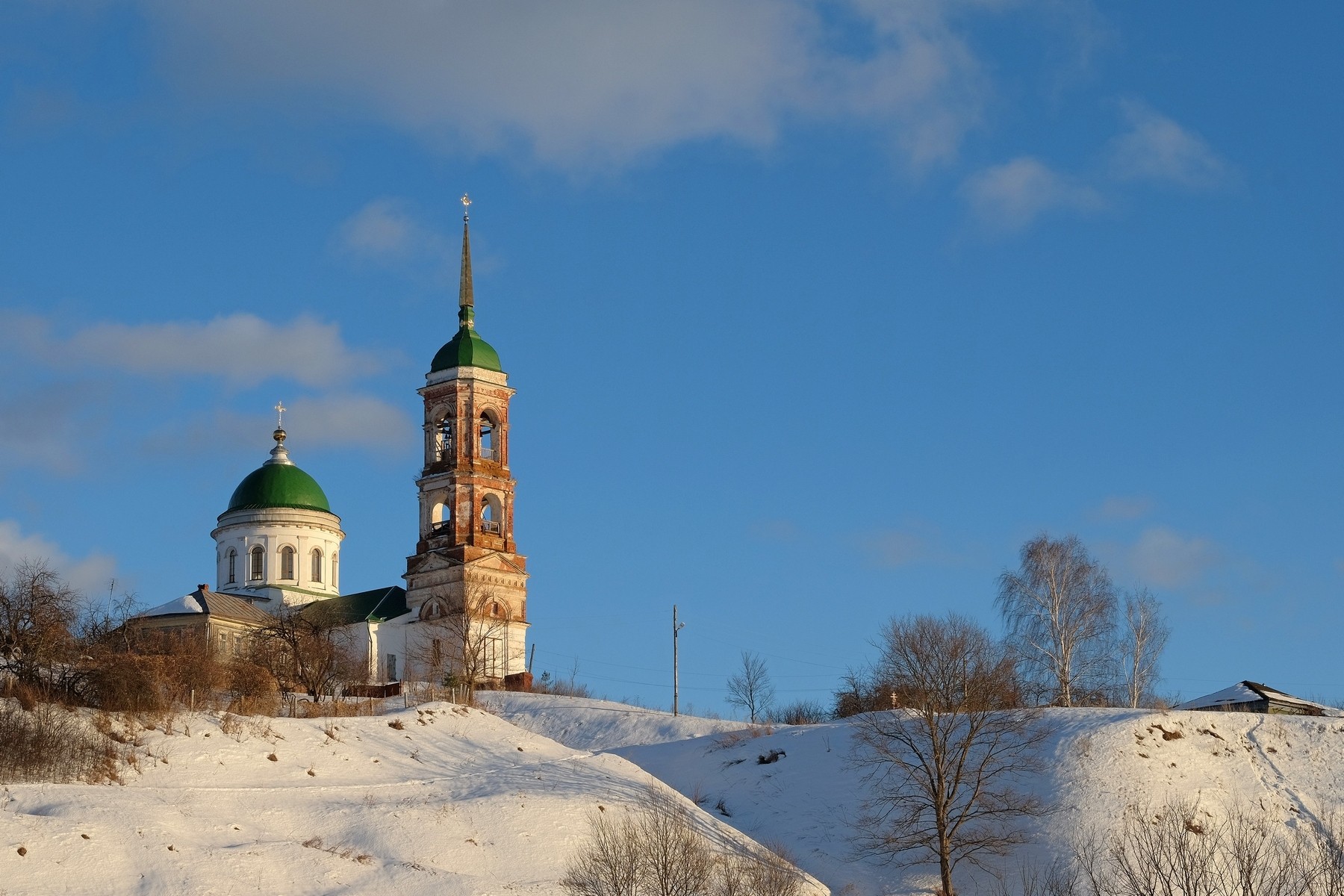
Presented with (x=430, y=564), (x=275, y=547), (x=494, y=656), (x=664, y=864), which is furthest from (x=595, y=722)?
(x=275, y=547)

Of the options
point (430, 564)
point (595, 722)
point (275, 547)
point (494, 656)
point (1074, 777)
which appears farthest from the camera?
point (275, 547)

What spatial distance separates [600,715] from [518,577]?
19.0m

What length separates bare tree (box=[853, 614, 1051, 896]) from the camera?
4481cm

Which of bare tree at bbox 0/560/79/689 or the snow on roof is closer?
bare tree at bbox 0/560/79/689

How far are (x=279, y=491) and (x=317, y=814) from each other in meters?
50.3

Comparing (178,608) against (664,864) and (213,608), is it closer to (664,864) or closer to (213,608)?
(213,608)

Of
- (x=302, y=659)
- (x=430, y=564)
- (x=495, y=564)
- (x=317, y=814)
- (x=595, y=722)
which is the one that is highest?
(x=430, y=564)

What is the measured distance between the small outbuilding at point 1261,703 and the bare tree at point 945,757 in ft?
30.3

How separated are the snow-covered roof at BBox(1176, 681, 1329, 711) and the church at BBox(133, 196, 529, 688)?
28.3m

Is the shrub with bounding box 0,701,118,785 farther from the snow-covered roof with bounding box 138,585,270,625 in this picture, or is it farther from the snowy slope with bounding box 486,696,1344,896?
the snow-covered roof with bounding box 138,585,270,625

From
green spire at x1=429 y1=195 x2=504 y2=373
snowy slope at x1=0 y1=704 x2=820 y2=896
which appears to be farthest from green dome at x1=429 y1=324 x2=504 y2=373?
snowy slope at x1=0 y1=704 x2=820 y2=896

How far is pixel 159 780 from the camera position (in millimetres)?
39875

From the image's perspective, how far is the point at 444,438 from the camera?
84.1 metres

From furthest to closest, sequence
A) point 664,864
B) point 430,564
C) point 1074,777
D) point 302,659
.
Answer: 1. point 430,564
2. point 302,659
3. point 1074,777
4. point 664,864
